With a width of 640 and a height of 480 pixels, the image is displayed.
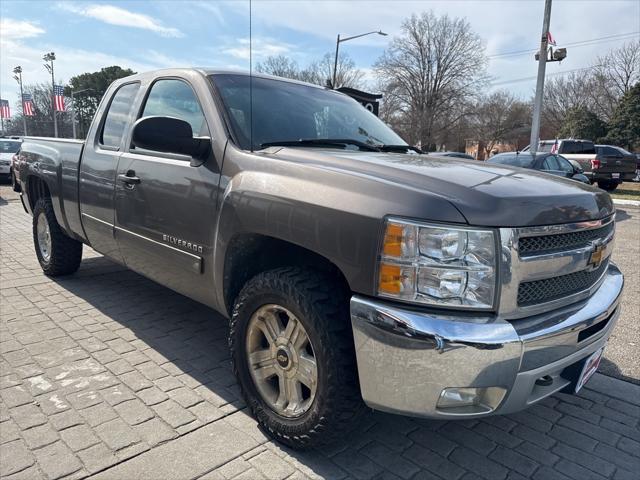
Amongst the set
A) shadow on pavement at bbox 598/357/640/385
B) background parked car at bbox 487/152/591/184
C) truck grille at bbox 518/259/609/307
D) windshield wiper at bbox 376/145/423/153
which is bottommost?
shadow on pavement at bbox 598/357/640/385

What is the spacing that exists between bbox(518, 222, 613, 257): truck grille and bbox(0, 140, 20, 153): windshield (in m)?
20.8

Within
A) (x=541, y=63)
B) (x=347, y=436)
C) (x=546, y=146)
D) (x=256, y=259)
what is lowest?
(x=347, y=436)

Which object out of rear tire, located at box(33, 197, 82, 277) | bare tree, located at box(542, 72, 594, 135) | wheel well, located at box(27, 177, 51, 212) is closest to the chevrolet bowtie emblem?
rear tire, located at box(33, 197, 82, 277)

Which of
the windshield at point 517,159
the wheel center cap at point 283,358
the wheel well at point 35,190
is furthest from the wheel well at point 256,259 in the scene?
the windshield at point 517,159

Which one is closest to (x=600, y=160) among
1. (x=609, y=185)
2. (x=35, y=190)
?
(x=609, y=185)

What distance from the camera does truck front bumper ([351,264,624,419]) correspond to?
5.85ft

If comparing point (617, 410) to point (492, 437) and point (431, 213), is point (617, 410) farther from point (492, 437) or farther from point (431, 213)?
point (431, 213)

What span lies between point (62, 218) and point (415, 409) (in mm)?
3920

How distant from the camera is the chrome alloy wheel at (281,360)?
225 cm

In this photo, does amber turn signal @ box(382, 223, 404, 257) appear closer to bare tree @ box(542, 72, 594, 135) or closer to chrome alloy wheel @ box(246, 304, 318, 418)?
chrome alloy wheel @ box(246, 304, 318, 418)

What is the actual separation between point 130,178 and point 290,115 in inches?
47.3

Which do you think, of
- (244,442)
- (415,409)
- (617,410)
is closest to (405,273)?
(415,409)

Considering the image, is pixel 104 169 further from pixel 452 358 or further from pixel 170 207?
pixel 452 358

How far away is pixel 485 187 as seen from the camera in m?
2.03
